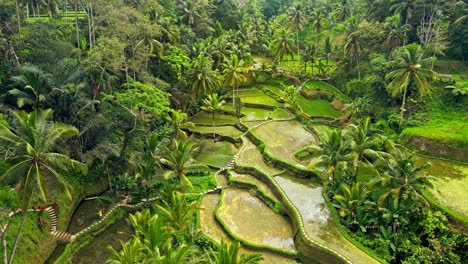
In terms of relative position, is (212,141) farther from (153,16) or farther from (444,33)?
(444,33)

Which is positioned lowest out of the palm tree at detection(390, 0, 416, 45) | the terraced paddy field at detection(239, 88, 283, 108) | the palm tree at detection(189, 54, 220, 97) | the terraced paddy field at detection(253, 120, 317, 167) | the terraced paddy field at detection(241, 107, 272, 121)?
the terraced paddy field at detection(253, 120, 317, 167)

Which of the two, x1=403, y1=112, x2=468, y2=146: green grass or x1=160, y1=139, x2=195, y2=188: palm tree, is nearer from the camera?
x1=160, y1=139, x2=195, y2=188: palm tree

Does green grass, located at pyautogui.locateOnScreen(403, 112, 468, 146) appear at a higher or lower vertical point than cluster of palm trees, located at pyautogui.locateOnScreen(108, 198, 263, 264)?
higher

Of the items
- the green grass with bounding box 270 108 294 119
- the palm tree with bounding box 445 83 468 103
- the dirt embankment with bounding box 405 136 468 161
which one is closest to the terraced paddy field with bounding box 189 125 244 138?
the green grass with bounding box 270 108 294 119

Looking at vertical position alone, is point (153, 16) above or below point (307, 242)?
above

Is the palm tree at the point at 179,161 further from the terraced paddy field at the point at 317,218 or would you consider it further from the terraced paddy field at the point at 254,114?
the terraced paddy field at the point at 254,114

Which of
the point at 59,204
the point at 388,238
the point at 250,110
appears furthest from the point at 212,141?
the point at 388,238

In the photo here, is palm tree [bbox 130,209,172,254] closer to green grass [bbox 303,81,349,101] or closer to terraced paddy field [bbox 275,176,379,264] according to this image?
terraced paddy field [bbox 275,176,379,264]
